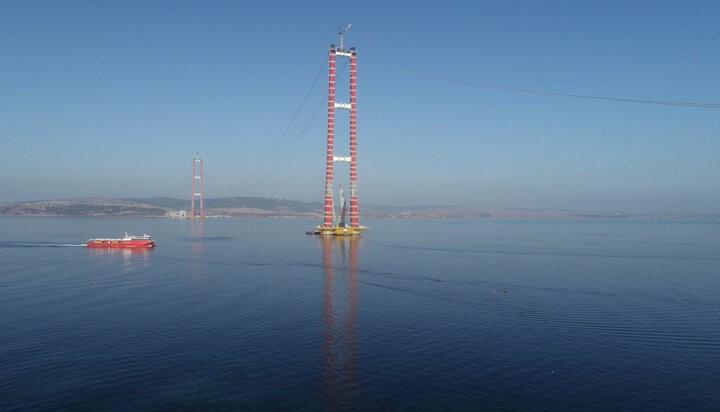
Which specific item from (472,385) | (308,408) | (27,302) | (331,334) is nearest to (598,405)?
(472,385)

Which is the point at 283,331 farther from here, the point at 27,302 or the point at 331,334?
the point at 27,302

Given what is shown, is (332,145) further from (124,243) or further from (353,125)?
(124,243)

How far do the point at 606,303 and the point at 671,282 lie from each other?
15.8m

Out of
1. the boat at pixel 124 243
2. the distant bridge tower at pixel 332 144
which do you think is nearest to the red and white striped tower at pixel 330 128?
the distant bridge tower at pixel 332 144

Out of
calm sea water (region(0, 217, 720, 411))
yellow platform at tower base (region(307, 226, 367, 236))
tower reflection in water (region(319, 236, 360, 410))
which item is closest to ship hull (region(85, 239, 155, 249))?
calm sea water (region(0, 217, 720, 411))

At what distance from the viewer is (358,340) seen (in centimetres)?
3014

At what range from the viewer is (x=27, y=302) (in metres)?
39.4

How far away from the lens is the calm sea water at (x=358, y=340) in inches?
858

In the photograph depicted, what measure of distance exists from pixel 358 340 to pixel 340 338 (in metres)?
1.19

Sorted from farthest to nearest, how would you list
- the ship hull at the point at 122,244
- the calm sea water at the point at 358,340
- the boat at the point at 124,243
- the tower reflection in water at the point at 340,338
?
1. the boat at the point at 124,243
2. the ship hull at the point at 122,244
3. the tower reflection in water at the point at 340,338
4. the calm sea water at the point at 358,340

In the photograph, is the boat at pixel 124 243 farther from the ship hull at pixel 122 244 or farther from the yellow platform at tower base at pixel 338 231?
the yellow platform at tower base at pixel 338 231

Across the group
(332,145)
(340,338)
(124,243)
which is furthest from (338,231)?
(340,338)

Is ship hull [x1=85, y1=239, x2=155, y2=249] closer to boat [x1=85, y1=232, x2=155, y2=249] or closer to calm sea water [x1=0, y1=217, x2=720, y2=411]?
boat [x1=85, y1=232, x2=155, y2=249]

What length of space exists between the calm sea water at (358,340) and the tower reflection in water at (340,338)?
0.14 metres
